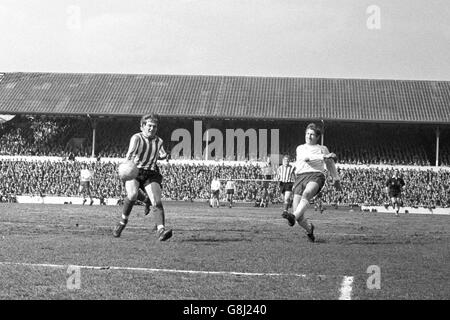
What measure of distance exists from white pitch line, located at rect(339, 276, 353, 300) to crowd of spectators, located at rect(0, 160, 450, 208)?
33907mm

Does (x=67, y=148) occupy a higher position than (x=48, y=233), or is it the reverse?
(x=67, y=148)

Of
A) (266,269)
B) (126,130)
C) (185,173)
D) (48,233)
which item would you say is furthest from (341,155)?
(266,269)

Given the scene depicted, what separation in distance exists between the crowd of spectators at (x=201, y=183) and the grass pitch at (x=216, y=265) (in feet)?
87.2

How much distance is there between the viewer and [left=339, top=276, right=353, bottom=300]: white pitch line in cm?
770

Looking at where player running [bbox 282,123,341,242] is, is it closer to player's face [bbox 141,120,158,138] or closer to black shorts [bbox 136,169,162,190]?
black shorts [bbox 136,169,162,190]

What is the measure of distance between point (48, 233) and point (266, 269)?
22.4 feet

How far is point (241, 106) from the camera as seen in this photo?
49875 mm

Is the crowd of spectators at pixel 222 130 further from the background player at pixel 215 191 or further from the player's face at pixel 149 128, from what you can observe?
the player's face at pixel 149 128

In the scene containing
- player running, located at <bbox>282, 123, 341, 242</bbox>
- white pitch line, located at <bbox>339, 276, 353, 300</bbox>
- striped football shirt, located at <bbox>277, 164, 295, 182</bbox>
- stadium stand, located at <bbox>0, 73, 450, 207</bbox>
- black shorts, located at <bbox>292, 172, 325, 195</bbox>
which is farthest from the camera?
stadium stand, located at <bbox>0, 73, 450, 207</bbox>

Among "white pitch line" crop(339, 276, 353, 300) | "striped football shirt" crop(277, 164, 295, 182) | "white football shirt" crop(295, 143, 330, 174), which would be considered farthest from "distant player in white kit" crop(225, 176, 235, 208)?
"white pitch line" crop(339, 276, 353, 300)
